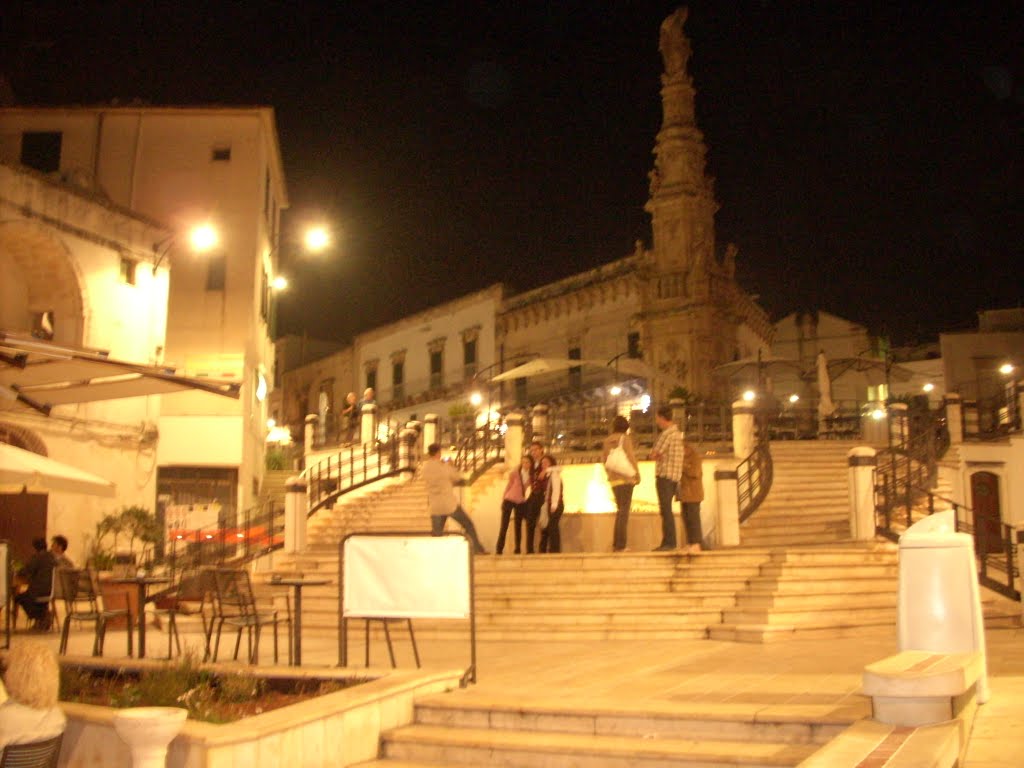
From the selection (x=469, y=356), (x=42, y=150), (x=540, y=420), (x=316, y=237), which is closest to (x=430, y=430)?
(x=540, y=420)

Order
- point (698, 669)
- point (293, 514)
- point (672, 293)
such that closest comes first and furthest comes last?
point (698, 669)
point (293, 514)
point (672, 293)

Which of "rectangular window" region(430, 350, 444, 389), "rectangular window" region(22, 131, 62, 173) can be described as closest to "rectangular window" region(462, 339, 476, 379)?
"rectangular window" region(430, 350, 444, 389)

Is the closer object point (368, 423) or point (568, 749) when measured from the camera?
point (568, 749)

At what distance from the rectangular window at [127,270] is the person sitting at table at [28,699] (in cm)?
1822

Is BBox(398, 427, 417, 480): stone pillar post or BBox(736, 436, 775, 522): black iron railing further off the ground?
BBox(398, 427, 417, 480): stone pillar post

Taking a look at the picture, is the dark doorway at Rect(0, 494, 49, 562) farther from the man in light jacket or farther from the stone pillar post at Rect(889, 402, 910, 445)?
the stone pillar post at Rect(889, 402, 910, 445)

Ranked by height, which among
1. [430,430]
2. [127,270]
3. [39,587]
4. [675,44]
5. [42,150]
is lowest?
[39,587]

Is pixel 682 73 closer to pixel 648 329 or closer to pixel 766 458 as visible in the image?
pixel 648 329

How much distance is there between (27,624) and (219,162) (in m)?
17.5

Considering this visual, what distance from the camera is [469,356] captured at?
49.3 meters

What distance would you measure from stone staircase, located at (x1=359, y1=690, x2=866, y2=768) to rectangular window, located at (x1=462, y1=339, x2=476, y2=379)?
4108 centimetres

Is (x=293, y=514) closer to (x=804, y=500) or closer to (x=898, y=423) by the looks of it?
(x=804, y=500)

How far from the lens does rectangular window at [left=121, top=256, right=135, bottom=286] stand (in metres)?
23.0

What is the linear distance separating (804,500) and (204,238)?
14242mm
